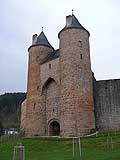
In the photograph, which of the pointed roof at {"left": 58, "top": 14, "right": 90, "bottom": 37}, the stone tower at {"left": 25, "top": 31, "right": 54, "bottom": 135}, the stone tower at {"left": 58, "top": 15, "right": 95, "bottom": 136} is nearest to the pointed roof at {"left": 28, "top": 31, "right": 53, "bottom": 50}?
the stone tower at {"left": 25, "top": 31, "right": 54, "bottom": 135}

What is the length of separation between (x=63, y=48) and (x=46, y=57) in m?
4.47

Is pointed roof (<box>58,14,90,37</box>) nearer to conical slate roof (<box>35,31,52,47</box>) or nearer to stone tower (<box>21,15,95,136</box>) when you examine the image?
stone tower (<box>21,15,95,136</box>)

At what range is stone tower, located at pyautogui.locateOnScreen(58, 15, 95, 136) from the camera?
27.7m

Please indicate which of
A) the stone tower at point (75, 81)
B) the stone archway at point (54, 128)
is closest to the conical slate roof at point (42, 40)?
the stone tower at point (75, 81)

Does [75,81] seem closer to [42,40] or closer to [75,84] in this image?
[75,84]

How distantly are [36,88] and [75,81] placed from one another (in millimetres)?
5806

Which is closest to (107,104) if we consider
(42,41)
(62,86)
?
(62,86)

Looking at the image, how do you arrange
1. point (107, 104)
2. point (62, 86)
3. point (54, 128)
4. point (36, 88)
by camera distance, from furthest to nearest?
1. point (36, 88)
2. point (54, 128)
3. point (107, 104)
4. point (62, 86)

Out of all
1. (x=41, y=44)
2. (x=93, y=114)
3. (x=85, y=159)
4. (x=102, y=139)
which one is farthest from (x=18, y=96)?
(x=85, y=159)

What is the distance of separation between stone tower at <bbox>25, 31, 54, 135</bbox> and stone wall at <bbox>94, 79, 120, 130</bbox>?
5.61 meters

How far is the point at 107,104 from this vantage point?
29.9m

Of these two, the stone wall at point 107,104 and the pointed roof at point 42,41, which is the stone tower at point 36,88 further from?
the stone wall at point 107,104

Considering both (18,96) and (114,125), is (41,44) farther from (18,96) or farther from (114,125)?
(18,96)

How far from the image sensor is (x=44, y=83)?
107ft
